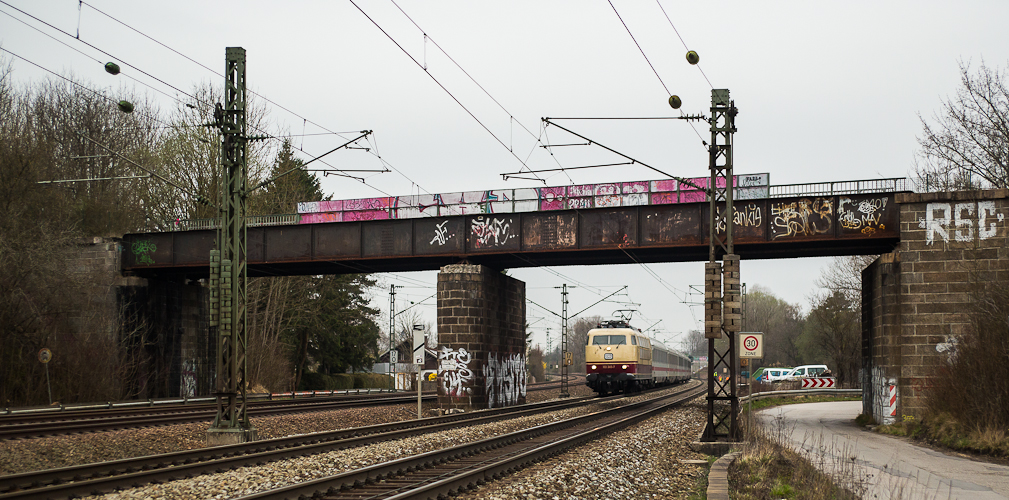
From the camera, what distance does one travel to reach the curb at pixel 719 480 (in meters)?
10.5

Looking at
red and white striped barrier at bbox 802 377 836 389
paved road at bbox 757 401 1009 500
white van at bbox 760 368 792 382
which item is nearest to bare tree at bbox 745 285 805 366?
white van at bbox 760 368 792 382

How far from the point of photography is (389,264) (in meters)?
33.1

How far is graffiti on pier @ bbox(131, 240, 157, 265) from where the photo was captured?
34.1 meters

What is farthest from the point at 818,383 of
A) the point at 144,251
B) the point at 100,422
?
the point at 100,422

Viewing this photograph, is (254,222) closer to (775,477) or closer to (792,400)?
(775,477)

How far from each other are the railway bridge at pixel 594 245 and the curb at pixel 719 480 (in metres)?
13.0

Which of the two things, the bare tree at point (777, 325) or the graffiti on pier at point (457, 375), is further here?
the bare tree at point (777, 325)

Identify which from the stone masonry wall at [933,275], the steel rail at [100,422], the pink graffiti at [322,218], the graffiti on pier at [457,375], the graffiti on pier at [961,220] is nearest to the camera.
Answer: the steel rail at [100,422]

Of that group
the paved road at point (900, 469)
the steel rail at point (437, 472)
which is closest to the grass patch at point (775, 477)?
the paved road at point (900, 469)

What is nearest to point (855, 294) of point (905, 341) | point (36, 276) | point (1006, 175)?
point (1006, 175)

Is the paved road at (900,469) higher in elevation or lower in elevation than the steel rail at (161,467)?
lower

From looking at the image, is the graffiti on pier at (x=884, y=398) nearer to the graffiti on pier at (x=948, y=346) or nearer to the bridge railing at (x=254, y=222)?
the graffiti on pier at (x=948, y=346)

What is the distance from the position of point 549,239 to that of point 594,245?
1689 millimetres

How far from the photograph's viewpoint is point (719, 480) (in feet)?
38.9
